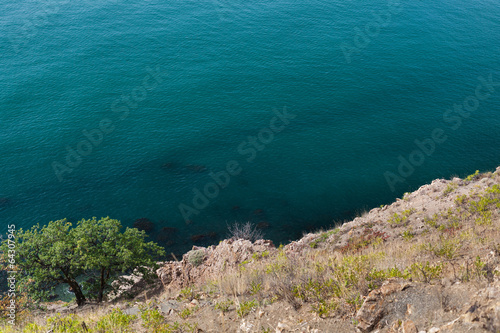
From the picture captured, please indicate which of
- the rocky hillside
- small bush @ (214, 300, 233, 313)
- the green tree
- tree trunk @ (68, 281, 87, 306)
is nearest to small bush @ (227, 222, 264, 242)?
the green tree

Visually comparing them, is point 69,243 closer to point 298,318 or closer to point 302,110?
point 298,318

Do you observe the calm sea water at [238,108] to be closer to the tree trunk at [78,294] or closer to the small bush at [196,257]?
the small bush at [196,257]

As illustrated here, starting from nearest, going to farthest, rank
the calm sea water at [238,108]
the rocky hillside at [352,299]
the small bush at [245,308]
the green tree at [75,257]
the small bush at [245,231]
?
the rocky hillside at [352,299] → the small bush at [245,308] → the green tree at [75,257] → the small bush at [245,231] → the calm sea water at [238,108]

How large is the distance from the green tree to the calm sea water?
54.5 ft

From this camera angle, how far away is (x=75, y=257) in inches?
1506

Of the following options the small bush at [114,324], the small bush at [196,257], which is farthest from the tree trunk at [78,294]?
the small bush at [114,324]

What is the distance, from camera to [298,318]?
585 inches

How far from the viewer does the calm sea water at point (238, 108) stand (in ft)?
205

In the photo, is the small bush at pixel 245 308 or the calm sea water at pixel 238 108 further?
the calm sea water at pixel 238 108

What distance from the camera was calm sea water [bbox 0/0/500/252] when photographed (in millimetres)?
62531

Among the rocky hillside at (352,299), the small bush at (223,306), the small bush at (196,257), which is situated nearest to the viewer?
the rocky hillside at (352,299)

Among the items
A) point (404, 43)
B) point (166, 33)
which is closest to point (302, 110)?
point (404, 43)

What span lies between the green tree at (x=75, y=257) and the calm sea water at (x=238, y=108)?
16606 mm

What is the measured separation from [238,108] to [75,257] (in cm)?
5090
